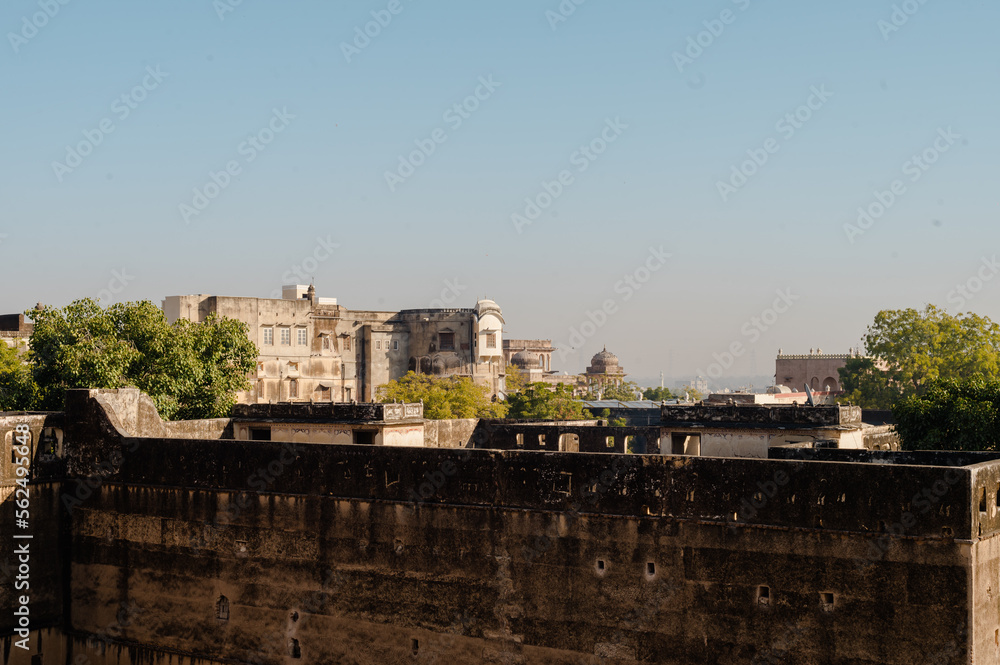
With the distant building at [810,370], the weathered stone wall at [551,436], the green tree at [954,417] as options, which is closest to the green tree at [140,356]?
the weathered stone wall at [551,436]

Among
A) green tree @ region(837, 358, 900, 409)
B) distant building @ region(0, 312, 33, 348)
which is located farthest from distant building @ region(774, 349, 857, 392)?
distant building @ region(0, 312, 33, 348)

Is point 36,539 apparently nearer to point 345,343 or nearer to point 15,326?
point 15,326

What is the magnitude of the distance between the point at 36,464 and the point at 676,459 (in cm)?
1260

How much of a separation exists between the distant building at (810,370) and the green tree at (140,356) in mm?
62322

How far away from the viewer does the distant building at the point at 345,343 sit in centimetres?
6297

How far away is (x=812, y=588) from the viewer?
46.1 ft

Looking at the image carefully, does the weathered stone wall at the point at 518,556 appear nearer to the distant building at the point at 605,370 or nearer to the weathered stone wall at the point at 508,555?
the weathered stone wall at the point at 508,555

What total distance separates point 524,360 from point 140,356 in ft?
226

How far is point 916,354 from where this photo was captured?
199ft

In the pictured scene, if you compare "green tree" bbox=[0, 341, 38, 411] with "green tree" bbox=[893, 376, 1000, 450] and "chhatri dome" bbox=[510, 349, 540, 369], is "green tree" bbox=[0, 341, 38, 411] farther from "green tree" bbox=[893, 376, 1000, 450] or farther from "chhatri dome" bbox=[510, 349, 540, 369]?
"chhatri dome" bbox=[510, 349, 540, 369]

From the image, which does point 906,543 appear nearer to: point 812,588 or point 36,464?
point 812,588

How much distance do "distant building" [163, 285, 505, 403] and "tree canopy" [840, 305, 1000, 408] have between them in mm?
26163

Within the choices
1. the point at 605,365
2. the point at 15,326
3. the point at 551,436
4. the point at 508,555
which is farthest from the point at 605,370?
the point at 508,555

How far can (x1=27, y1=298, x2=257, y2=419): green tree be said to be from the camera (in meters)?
30.5
